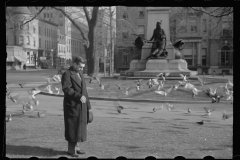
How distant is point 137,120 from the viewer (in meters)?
10.0

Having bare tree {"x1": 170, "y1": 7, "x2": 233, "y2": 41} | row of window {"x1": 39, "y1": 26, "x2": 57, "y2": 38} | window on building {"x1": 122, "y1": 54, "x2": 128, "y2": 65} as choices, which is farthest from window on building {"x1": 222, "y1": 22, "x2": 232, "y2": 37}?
window on building {"x1": 122, "y1": 54, "x2": 128, "y2": 65}

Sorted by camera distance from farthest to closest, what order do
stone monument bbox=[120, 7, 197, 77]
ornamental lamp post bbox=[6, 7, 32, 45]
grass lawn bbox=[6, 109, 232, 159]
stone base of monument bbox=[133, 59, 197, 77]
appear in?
stone monument bbox=[120, 7, 197, 77]
stone base of monument bbox=[133, 59, 197, 77]
ornamental lamp post bbox=[6, 7, 32, 45]
grass lawn bbox=[6, 109, 232, 159]

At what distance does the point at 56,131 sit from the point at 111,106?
17.5ft

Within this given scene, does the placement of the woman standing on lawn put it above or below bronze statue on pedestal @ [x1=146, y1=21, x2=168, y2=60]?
below

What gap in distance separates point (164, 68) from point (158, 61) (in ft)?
2.13

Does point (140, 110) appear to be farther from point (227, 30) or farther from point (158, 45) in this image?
point (158, 45)

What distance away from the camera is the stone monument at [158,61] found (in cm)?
2072

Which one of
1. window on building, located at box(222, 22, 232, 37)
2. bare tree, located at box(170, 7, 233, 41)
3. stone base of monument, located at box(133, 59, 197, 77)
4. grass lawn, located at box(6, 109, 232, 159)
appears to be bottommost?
grass lawn, located at box(6, 109, 232, 159)

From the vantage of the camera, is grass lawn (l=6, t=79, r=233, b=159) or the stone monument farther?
the stone monument

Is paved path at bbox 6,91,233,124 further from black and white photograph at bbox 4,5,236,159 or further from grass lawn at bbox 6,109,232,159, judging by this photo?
grass lawn at bbox 6,109,232,159

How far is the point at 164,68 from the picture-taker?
21.0 m

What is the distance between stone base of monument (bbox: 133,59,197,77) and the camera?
66.4 feet

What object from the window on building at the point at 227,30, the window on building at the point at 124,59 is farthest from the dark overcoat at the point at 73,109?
the window on building at the point at 124,59
